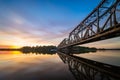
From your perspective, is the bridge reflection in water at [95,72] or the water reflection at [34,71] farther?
the water reflection at [34,71]

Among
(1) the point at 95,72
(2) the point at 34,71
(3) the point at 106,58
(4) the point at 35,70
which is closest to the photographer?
(1) the point at 95,72

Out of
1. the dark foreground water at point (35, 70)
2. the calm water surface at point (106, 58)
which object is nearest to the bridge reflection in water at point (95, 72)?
the dark foreground water at point (35, 70)

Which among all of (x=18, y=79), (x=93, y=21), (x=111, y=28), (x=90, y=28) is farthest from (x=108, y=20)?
(x=18, y=79)

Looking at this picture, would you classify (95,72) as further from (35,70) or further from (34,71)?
(35,70)

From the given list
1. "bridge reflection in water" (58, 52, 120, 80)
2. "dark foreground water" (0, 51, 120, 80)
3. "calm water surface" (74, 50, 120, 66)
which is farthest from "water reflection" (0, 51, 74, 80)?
"calm water surface" (74, 50, 120, 66)

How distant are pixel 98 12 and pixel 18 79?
13661mm

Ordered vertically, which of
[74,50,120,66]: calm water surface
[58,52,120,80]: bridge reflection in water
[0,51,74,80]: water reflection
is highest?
[74,50,120,66]: calm water surface

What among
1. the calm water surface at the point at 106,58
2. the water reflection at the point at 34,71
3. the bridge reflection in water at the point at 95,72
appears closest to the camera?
the bridge reflection in water at the point at 95,72

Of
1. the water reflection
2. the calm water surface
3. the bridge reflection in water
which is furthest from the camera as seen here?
the calm water surface

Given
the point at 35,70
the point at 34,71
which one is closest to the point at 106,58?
the point at 35,70

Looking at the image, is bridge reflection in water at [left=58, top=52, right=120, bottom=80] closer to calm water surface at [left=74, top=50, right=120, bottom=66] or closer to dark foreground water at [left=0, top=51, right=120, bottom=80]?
dark foreground water at [left=0, top=51, right=120, bottom=80]

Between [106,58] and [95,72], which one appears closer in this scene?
[95,72]

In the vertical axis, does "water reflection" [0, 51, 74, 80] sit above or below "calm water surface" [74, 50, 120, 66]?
below

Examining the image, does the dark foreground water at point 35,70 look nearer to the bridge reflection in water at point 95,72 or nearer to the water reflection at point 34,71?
the water reflection at point 34,71
